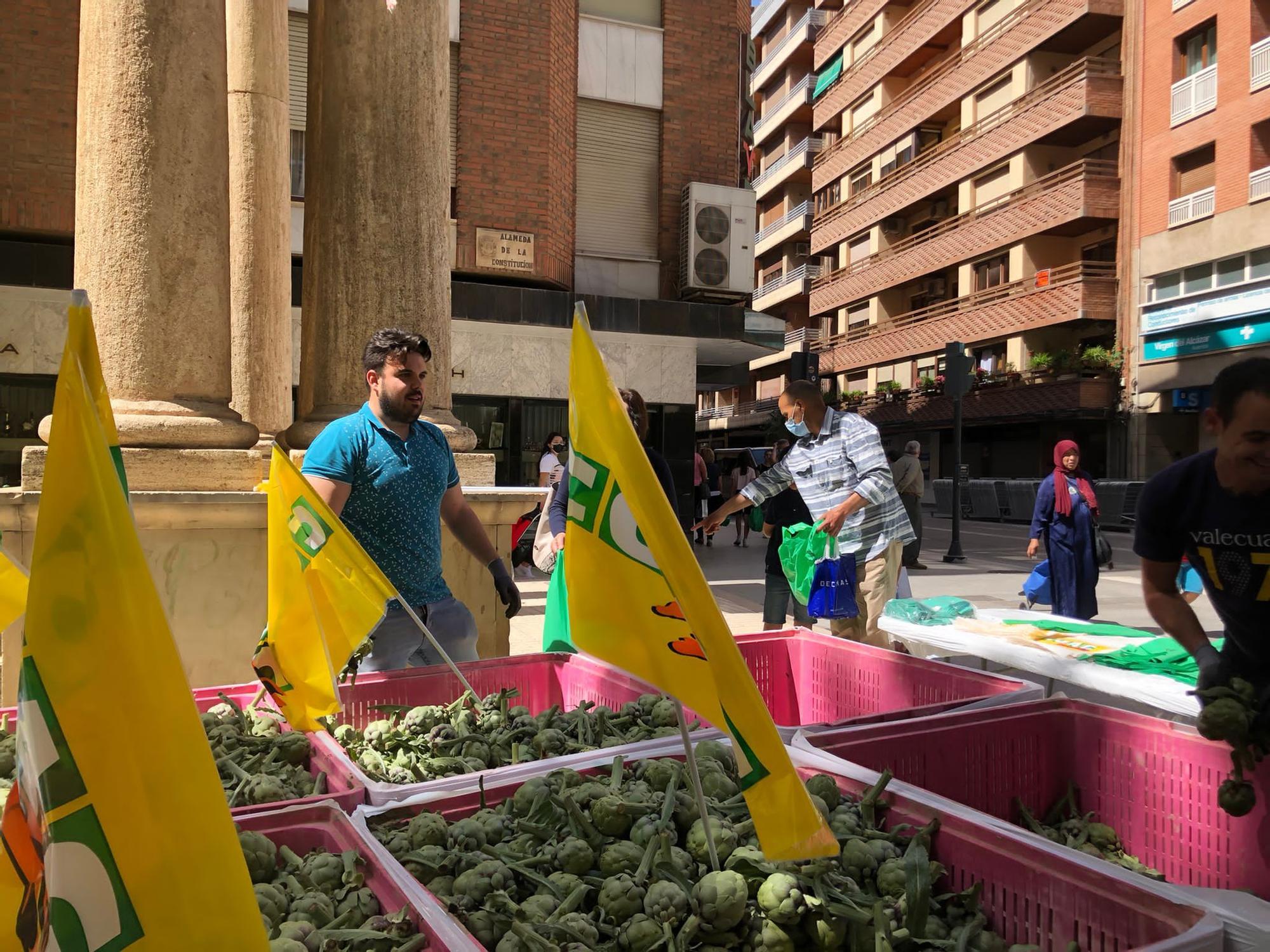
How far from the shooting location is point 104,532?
1.10 meters

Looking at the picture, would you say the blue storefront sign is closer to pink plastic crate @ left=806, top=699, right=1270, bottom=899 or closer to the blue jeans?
pink plastic crate @ left=806, top=699, right=1270, bottom=899

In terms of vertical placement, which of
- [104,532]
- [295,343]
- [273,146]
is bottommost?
[104,532]

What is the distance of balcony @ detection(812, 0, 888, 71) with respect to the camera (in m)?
43.5

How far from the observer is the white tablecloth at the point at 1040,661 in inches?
148

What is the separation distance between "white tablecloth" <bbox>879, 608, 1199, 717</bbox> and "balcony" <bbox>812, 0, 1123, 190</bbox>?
3156cm

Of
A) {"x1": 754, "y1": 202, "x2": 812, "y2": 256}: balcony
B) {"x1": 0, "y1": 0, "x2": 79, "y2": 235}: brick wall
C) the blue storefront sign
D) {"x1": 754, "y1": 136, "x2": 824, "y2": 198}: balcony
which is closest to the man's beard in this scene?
{"x1": 0, "y1": 0, "x2": 79, "y2": 235}: brick wall

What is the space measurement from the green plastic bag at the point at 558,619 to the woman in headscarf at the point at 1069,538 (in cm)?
524

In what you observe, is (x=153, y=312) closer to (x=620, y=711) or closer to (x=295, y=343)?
(x=620, y=711)

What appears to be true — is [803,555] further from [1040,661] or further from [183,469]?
[183,469]

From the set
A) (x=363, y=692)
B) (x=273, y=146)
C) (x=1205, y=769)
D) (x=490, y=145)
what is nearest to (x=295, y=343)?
(x=490, y=145)

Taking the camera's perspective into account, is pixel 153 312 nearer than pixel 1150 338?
Yes

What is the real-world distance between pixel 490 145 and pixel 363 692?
12.8 metres

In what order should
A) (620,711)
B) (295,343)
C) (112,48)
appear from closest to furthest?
(620,711) < (112,48) < (295,343)

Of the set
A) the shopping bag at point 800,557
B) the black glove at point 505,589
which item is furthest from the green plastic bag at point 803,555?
the black glove at point 505,589
